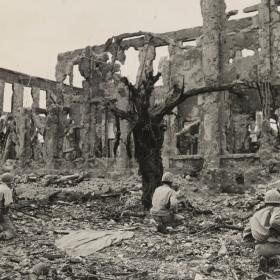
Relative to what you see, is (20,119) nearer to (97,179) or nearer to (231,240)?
(97,179)

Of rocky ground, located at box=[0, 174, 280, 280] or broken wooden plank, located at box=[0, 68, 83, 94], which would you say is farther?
broken wooden plank, located at box=[0, 68, 83, 94]

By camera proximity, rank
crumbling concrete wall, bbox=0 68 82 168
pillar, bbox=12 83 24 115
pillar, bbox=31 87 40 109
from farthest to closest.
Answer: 1. pillar, bbox=31 87 40 109
2. pillar, bbox=12 83 24 115
3. crumbling concrete wall, bbox=0 68 82 168

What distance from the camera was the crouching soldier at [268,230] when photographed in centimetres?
538

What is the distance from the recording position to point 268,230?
5.37 metres

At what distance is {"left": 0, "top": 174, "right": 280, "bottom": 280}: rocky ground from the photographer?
18.7ft

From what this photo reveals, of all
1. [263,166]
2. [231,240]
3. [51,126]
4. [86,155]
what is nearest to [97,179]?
[86,155]

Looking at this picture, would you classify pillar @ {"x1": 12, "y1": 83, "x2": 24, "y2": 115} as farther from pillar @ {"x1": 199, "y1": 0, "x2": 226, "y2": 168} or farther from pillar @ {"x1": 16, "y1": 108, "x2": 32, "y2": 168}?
pillar @ {"x1": 199, "y1": 0, "x2": 226, "y2": 168}

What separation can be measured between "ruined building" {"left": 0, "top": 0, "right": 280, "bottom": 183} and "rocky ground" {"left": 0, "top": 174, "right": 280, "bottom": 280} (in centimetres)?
303

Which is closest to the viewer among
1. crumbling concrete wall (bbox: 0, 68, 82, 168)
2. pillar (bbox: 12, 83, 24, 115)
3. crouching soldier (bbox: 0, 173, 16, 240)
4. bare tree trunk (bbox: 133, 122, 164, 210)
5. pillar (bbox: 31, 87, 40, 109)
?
crouching soldier (bbox: 0, 173, 16, 240)

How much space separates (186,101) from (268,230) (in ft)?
45.4

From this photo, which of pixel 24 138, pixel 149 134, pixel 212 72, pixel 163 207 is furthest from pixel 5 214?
pixel 24 138

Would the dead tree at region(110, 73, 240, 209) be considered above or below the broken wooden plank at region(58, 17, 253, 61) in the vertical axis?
below

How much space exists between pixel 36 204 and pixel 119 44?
10.4 metres

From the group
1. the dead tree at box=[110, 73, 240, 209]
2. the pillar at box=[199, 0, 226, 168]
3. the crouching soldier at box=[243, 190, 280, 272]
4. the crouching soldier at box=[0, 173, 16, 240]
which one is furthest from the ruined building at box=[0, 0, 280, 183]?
the crouching soldier at box=[243, 190, 280, 272]
